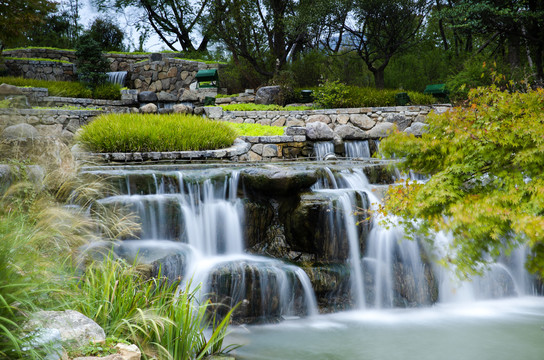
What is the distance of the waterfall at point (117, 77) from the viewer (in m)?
19.6

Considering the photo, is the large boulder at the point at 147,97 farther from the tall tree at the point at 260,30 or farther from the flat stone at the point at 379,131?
the flat stone at the point at 379,131

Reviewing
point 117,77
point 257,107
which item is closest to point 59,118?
point 257,107

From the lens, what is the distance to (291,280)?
20.1 ft

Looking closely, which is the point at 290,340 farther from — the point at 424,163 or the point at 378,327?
the point at 424,163

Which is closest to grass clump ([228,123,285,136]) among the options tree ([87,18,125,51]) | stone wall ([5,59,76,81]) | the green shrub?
the green shrub

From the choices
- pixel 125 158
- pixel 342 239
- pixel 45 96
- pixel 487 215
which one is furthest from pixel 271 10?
pixel 487 215

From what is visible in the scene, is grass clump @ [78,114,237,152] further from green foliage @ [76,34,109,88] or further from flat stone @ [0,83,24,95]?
green foliage @ [76,34,109,88]

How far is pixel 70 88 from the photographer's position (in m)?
17.4

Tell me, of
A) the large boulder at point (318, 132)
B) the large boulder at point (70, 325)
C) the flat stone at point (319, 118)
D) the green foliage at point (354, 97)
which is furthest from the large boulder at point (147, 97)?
the large boulder at point (70, 325)

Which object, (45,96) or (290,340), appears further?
(45,96)

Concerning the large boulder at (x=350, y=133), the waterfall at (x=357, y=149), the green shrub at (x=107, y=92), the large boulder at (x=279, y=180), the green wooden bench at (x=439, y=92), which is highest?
the green shrub at (x=107, y=92)

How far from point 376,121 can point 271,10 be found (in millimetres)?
8683

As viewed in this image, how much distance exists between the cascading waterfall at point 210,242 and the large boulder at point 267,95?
9.60 m

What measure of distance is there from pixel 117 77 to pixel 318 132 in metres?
11.5
